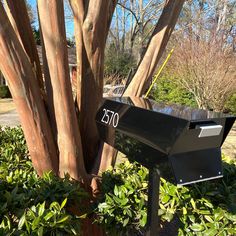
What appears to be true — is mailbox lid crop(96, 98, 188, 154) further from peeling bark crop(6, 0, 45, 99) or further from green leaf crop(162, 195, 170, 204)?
peeling bark crop(6, 0, 45, 99)

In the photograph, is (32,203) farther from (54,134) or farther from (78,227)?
(54,134)

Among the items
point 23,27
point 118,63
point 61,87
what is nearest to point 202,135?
point 61,87

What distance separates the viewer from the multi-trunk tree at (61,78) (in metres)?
2.54

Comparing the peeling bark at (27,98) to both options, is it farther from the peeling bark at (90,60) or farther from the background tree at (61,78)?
the peeling bark at (90,60)

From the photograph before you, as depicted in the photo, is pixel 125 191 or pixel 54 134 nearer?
pixel 125 191

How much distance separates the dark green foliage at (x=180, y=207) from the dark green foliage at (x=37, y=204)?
0.28m

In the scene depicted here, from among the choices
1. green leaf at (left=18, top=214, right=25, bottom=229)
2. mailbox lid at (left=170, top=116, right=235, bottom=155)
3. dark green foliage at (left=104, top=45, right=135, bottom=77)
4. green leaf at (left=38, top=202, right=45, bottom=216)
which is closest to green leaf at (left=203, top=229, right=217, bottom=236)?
mailbox lid at (left=170, top=116, right=235, bottom=155)

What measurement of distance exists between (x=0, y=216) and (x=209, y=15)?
1933 centimetres

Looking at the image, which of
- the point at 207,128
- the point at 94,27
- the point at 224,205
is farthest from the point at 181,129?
the point at 94,27

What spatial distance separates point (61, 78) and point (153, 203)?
49.9 inches

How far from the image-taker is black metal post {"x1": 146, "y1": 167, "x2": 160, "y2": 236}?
207 centimetres

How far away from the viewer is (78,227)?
2.18m

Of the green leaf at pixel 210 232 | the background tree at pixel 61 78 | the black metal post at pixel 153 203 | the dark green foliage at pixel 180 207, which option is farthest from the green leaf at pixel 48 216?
the green leaf at pixel 210 232

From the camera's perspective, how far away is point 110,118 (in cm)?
222
